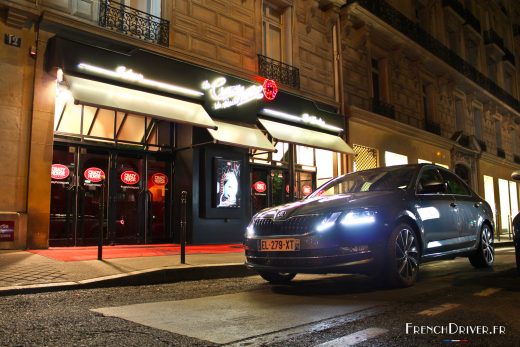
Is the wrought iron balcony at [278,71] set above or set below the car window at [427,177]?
above

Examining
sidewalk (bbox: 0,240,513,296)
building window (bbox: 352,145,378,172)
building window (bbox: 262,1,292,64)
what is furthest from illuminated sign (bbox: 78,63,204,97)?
building window (bbox: 352,145,378,172)

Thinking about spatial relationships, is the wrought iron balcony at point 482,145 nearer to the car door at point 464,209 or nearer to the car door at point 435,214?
the car door at point 464,209

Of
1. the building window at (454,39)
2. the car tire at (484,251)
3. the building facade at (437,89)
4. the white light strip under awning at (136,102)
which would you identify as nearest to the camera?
the car tire at (484,251)

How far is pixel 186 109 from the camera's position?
10.7 meters

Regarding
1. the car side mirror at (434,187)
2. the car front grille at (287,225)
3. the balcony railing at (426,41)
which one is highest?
the balcony railing at (426,41)

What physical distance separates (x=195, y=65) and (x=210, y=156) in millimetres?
2239

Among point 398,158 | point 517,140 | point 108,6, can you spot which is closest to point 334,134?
point 398,158

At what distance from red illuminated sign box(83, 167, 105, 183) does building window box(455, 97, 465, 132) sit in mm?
18785

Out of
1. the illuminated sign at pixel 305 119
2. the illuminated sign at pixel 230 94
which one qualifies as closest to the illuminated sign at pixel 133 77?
the illuminated sign at pixel 230 94

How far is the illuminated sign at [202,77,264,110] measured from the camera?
11.5 meters

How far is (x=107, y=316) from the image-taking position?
12.8 ft

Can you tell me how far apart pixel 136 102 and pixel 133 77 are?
70 cm

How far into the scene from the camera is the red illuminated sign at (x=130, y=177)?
10828 millimetres

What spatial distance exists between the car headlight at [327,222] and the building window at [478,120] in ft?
75.5
